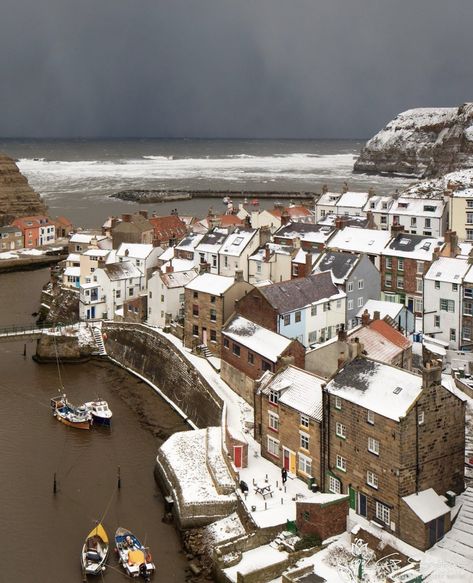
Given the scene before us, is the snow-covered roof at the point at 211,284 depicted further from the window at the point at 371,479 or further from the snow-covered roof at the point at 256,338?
the window at the point at 371,479

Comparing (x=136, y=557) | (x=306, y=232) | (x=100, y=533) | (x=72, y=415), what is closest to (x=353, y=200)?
(x=306, y=232)

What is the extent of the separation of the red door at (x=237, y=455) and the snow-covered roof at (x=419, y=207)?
50.2 m

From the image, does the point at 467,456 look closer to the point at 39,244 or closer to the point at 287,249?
the point at 287,249

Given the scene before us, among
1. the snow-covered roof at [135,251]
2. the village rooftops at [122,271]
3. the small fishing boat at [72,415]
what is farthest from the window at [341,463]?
the snow-covered roof at [135,251]

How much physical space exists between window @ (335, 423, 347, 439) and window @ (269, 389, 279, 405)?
210 inches

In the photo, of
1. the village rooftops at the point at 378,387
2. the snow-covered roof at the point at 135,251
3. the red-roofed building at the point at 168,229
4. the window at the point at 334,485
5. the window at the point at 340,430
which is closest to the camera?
the village rooftops at the point at 378,387

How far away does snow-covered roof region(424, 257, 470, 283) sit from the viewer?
5959 centimetres

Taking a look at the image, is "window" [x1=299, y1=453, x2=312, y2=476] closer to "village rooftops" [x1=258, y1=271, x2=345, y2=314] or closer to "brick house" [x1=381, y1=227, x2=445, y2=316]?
"village rooftops" [x1=258, y1=271, x2=345, y2=314]

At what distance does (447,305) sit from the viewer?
59781mm

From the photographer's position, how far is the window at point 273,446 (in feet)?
144

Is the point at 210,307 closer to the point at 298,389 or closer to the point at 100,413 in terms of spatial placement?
the point at 100,413

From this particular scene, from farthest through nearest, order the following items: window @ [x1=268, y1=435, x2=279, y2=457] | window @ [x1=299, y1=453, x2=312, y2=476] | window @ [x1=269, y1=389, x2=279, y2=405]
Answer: window @ [x1=268, y1=435, x2=279, y2=457] < window @ [x1=269, y1=389, x2=279, y2=405] < window @ [x1=299, y1=453, x2=312, y2=476]

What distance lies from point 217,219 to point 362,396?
171 feet

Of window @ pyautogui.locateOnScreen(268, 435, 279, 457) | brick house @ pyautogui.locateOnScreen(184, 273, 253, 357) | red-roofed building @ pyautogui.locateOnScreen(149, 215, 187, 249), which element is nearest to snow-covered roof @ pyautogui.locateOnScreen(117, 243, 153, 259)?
red-roofed building @ pyautogui.locateOnScreen(149, 215, 187, 249)
